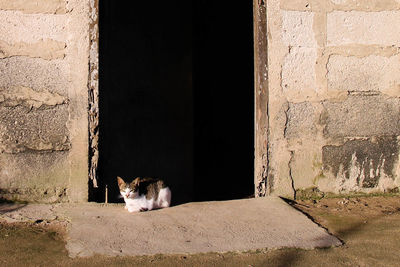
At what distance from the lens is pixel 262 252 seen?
247cm

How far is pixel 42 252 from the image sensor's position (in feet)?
8.11

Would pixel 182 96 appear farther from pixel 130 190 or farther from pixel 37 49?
pixel 130 190

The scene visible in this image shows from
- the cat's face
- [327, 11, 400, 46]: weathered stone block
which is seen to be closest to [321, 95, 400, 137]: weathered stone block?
[327, 11, 400, 46]: weathered stone block

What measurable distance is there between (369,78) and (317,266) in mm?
1861

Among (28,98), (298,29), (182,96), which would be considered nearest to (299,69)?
(298,29)

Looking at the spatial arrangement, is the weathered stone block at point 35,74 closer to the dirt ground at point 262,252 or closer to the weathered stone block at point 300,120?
Answer: the dirt ground at point 262,252

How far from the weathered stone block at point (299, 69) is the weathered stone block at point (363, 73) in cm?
14

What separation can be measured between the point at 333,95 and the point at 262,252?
159 cm

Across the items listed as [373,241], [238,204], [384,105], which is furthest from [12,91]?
[384,105]

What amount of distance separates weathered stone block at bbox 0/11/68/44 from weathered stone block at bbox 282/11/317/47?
1567mm

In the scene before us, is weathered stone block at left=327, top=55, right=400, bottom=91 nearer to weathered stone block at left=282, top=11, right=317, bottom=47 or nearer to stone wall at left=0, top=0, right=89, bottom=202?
weathered stone block at left=282, top=11, right=317, bottom=47

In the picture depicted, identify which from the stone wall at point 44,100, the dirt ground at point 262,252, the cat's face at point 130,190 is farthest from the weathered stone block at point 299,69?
the stone wall at point 44,100

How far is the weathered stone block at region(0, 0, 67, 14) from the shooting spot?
3.27 metres

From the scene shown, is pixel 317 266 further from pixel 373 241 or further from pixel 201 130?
pixel 201 130
